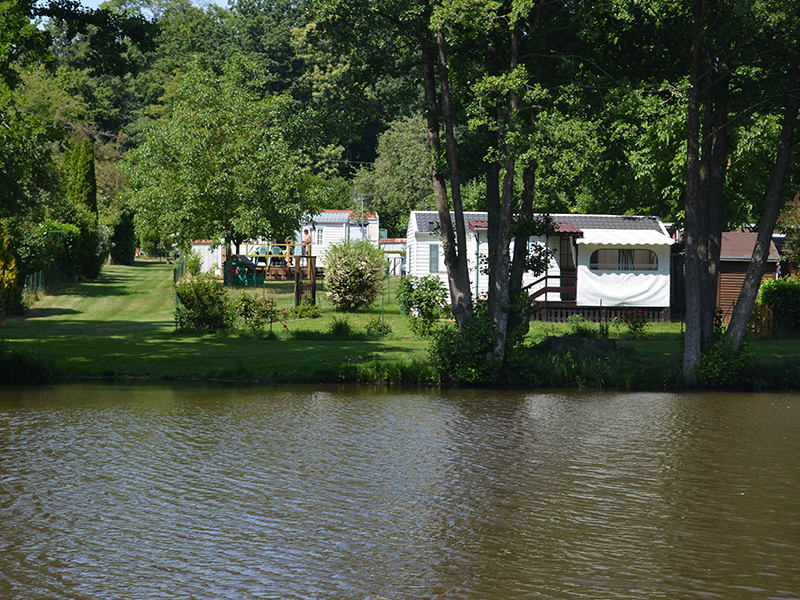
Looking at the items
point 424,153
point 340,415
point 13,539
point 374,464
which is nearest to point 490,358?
point 340,415

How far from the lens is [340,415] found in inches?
582

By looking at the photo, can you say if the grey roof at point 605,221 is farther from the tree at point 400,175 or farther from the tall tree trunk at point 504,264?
the tree at point 400,175

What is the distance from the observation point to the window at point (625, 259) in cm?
3044

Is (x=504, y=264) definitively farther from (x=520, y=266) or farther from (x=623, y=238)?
(x=623, y=238)

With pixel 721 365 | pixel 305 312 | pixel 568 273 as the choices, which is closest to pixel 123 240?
pixel 305 312

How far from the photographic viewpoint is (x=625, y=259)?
3047 centimetres

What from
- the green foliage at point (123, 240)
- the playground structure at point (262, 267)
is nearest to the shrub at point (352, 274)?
the playground structure at point (262, 267)

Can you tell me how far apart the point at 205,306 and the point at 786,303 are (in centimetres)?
1722

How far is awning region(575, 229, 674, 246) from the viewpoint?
29.3 m

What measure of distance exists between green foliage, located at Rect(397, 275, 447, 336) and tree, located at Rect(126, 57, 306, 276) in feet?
48.0

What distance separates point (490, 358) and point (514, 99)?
5.54m

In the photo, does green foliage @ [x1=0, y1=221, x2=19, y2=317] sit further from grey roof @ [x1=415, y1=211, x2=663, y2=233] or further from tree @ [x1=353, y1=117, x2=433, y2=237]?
tree @ [x1=353, y1=117, x2=433, y2=237]

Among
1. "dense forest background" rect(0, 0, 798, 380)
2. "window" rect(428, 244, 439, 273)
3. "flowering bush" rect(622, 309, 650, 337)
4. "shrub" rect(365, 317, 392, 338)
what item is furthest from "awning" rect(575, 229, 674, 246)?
"shrub" rect(365, 317, 392, 338)

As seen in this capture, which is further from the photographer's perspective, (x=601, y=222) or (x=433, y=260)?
(x=433, y=260)
